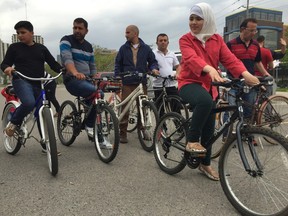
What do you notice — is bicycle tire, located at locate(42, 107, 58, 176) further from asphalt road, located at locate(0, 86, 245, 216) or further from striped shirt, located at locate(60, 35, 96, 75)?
striped shirt, located at locate(60, 35, 96, 75)

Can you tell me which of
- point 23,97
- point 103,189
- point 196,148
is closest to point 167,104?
point 23,97

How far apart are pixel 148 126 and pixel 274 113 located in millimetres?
1967

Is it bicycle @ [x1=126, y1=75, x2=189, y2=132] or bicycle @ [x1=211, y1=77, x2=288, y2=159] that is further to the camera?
bicycle @ [x1=126, y1=75, x2=189, y2=132]

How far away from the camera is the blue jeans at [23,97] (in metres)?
4.44

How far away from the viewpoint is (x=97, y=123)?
478 cm

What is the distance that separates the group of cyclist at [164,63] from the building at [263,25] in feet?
12.9

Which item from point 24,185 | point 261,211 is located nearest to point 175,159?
point 261,211

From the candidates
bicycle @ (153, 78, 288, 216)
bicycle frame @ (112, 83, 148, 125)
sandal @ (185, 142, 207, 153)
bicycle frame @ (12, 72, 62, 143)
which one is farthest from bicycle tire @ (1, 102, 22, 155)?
bicycle @ (153, 78, 288, 216)

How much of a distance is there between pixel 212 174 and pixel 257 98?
1848mm

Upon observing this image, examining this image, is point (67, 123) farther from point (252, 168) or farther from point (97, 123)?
point (252, 168)

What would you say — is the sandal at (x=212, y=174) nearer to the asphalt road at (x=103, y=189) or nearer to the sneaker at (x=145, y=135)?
the asphalt road at (x=103, y=189)

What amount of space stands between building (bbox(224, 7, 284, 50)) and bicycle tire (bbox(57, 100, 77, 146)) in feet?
19.3

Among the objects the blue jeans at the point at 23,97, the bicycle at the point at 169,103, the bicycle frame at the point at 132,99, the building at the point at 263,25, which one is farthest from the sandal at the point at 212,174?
the building at the point at 263,25

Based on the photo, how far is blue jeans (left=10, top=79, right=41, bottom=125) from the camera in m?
4.44
